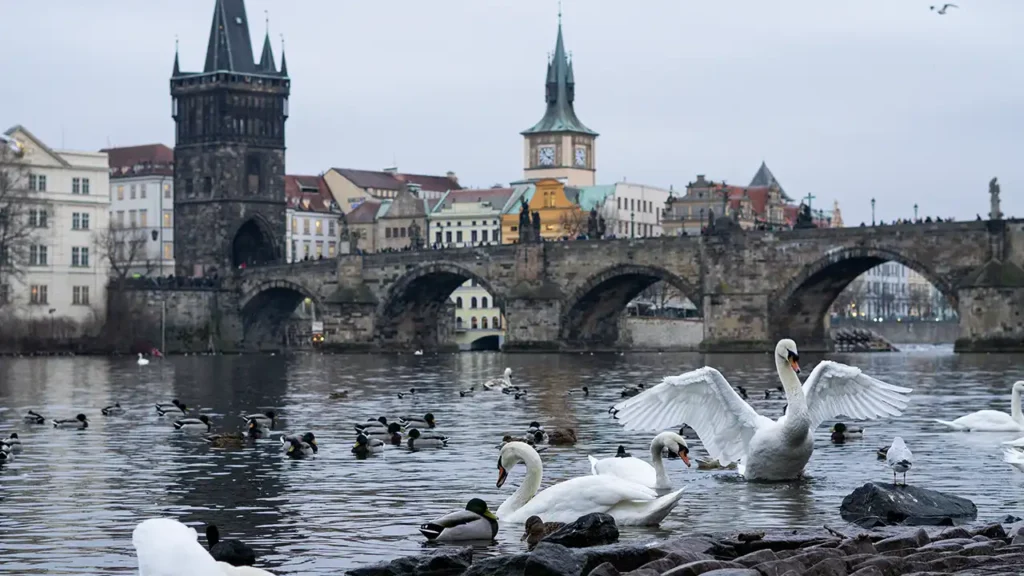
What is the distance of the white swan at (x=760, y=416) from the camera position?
1952 cm

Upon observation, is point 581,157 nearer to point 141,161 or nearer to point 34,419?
point 141,161

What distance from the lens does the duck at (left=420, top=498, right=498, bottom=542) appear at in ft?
51.6

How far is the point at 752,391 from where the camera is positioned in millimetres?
44719

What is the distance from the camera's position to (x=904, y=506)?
16922mm

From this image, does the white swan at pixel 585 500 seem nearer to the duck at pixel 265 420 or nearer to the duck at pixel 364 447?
the duck at pixel 364 447

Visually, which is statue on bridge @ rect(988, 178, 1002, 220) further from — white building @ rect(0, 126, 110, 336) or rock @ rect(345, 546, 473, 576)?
rock @ rect(345, 546, 473, 576)

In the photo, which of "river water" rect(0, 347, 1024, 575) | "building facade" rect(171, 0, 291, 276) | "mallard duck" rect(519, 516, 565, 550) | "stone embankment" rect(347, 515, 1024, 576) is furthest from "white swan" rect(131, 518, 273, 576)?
"building facade" rect(171, 0, 291, 276)

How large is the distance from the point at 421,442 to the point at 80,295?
73563 millimetres

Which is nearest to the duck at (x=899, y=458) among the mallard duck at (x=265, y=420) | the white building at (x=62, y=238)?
the mallard duck at (x=265, y=420)

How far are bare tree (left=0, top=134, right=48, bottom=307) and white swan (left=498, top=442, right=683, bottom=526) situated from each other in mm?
75278

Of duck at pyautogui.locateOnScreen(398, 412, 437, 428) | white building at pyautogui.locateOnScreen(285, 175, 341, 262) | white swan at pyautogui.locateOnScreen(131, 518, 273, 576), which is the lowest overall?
duck at pyautogui.locateOnScreen(398, 412, 437, 428)

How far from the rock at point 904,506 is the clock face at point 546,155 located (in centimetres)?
16187

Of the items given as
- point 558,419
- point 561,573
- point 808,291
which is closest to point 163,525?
point 561,573

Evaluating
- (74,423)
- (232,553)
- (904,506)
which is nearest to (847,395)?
(904,506)
